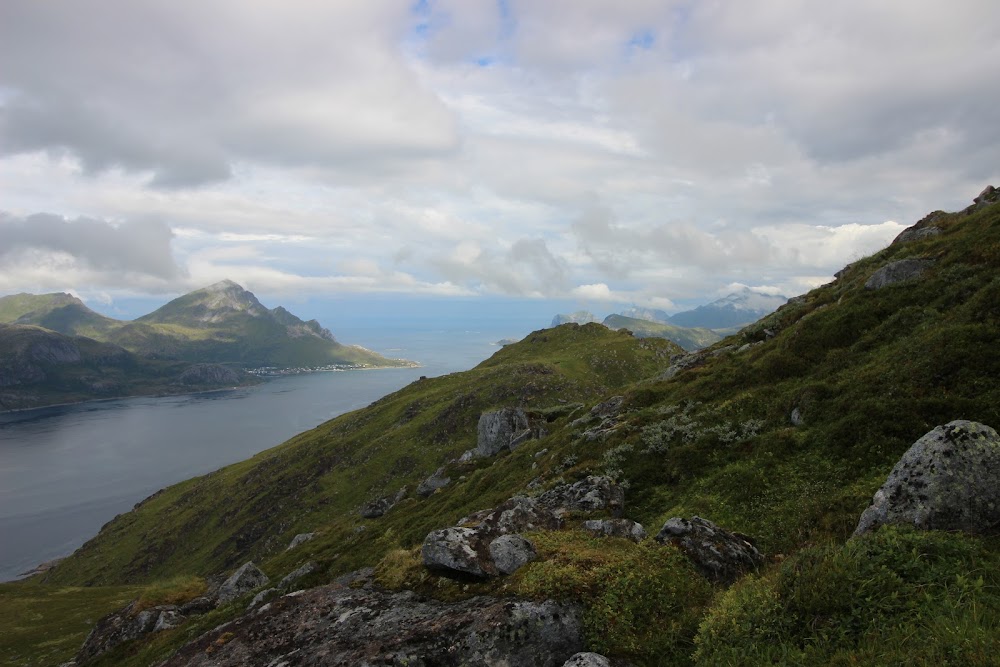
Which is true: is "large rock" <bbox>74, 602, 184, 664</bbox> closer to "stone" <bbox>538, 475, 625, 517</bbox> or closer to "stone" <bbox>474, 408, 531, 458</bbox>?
"stone" <bbox>538, 475, 625, 517</bbox>

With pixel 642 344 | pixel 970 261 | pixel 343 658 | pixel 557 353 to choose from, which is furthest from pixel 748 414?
pixel 557 353

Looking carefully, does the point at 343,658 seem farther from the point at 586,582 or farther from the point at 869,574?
the point at 869,574

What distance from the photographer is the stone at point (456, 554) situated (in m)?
13.9

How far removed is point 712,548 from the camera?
1264 cm

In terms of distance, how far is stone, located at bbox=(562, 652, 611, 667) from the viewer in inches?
369

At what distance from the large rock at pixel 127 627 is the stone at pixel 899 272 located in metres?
55.3

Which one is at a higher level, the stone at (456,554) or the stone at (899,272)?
the stone at (899,272)

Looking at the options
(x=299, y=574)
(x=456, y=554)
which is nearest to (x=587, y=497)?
(x=456, y=554)

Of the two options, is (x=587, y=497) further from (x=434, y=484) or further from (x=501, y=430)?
(x=501, y=430)

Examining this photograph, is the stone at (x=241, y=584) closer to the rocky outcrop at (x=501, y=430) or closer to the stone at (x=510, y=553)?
the rocky outcrop at (x=501, y=430)

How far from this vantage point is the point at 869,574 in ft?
29.5

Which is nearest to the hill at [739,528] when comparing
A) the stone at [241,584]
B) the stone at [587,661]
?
the stone at [587,661]

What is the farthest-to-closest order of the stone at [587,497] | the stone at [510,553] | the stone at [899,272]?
the stone at [899,272] < the stone at [587,497] < the stone at [510,553]

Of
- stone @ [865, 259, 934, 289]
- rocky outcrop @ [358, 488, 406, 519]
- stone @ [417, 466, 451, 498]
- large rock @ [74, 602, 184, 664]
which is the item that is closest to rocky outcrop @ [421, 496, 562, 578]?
stone @ [865, 259, 934, 289]
